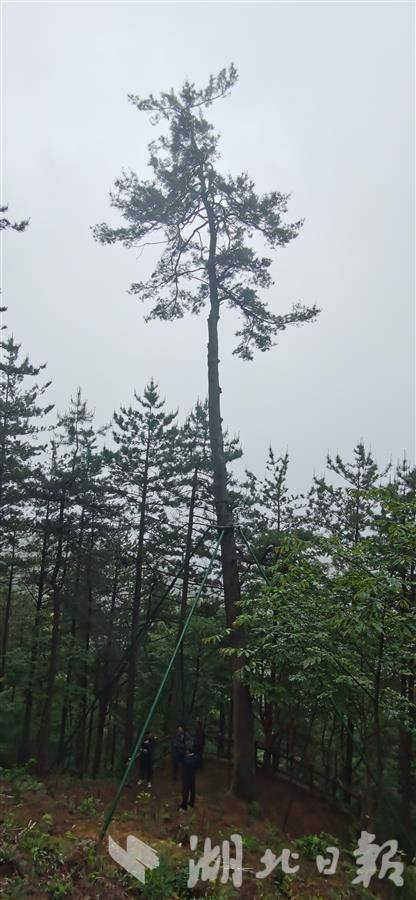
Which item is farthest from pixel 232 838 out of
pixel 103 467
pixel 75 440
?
pixel 75 440

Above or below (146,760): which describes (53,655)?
above

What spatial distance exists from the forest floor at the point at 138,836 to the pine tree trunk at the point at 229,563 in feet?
2.22

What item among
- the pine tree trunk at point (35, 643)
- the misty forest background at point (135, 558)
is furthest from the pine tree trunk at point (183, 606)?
the pine tree trunk at point (35, 643)

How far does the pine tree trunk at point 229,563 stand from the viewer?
11.4 meters

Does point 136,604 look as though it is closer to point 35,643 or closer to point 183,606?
point 183,606

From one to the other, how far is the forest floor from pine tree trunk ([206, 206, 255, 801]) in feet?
2.22

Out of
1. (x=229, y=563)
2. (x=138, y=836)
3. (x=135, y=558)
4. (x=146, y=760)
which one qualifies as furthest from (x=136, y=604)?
(x=138, y=836)

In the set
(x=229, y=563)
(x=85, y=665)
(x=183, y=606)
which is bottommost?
(x=85, y=665)

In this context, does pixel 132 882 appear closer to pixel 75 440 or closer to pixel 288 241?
pixel 288 241

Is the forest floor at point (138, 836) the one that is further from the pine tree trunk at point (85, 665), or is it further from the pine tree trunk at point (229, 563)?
the pine tree trunk at point (85, 665)

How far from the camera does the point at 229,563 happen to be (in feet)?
38.8

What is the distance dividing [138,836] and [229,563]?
17.2 feet

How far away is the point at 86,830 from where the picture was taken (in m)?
8.23

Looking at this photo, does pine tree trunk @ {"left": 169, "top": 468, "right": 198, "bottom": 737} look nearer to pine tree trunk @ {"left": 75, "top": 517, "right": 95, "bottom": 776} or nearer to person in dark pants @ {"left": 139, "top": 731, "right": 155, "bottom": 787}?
person in dark pants @ {"left": 139, "top": 731, "right": 155, "bottom": 787}
